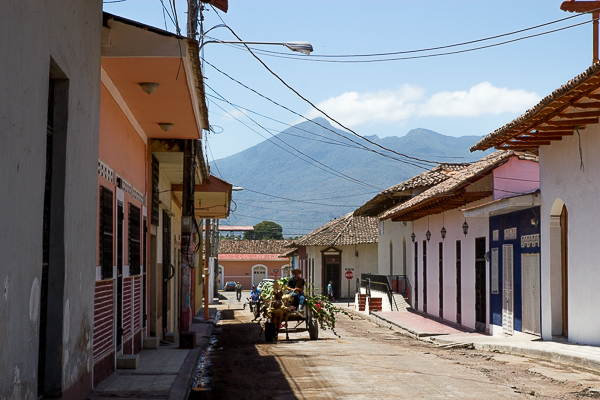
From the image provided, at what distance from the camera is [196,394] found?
29.9ft

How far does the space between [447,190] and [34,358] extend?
14878 mm

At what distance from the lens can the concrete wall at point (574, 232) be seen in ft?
41.8

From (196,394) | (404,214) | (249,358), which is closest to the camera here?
(196,394)

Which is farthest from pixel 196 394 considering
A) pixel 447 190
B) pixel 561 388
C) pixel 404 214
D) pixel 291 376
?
pixel 404 214

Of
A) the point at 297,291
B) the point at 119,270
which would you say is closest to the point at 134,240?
the point at 119,270

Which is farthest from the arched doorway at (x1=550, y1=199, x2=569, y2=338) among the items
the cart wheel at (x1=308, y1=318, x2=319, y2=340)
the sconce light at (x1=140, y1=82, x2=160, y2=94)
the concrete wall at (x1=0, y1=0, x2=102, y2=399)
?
the concrete wall at (x1=0, y1=0, x2=102, y2=399)

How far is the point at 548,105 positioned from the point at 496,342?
5.36 metres

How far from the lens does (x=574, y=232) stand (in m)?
13.6

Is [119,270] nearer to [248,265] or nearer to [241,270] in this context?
[248,265]

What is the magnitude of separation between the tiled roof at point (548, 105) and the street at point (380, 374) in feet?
13.7

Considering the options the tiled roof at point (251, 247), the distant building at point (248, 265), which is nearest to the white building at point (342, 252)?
the distant building at point (248, 265)

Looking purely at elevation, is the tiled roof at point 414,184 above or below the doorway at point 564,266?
above

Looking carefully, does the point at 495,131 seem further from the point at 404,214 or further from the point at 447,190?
the point at 404,214

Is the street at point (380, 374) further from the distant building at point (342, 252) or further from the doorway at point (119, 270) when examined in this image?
the distant building at point (342, 252)
